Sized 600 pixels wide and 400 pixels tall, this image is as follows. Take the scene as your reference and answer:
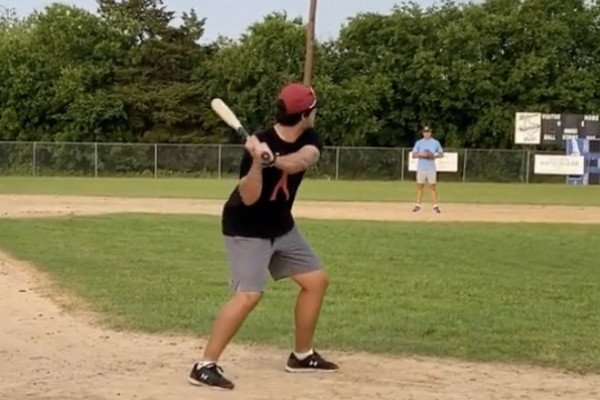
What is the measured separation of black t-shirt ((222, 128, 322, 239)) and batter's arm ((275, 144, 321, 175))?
62mm

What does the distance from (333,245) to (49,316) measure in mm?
6485

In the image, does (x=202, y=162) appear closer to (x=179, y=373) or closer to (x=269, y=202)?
(x=179, y=373)

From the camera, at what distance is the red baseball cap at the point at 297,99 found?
5.94 m

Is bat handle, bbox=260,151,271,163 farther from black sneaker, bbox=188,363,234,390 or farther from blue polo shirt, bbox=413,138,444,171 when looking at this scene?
blue polo shirt, bbox=413,138,444,171

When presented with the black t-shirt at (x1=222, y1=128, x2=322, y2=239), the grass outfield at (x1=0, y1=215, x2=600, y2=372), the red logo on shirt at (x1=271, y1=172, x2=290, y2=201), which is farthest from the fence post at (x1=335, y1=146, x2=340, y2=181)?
the red logo on shirt at (x1=271, y1=172, x2=290, y2=201)

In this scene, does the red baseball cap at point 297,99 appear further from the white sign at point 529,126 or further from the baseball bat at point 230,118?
the white sign at point 529,126

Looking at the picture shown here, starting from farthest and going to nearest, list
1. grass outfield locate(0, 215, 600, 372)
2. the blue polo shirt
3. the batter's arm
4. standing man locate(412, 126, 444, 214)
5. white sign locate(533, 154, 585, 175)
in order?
1. white sign locate(533, 154, 585, 175)
2. the blue polo shirt
3. standing man locate(412, 126, 444, 214)
4. grass outfield locate(0, 215, 600, 372)
5. the batter's arm

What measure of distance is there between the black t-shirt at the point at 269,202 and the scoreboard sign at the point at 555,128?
132ft

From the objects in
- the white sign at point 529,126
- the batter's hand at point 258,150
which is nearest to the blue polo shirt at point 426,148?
the batter's hand at point 258,150

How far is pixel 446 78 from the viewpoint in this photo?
171ft

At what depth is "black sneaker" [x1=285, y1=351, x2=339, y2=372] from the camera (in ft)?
21.0

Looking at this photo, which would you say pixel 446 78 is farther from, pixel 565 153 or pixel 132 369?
pixel 132 369

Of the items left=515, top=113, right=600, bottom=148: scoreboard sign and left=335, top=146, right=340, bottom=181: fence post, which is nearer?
left=515, top=113, right=600, bottom=148: scoreboard sign

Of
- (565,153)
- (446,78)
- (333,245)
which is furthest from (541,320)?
(446,78)
